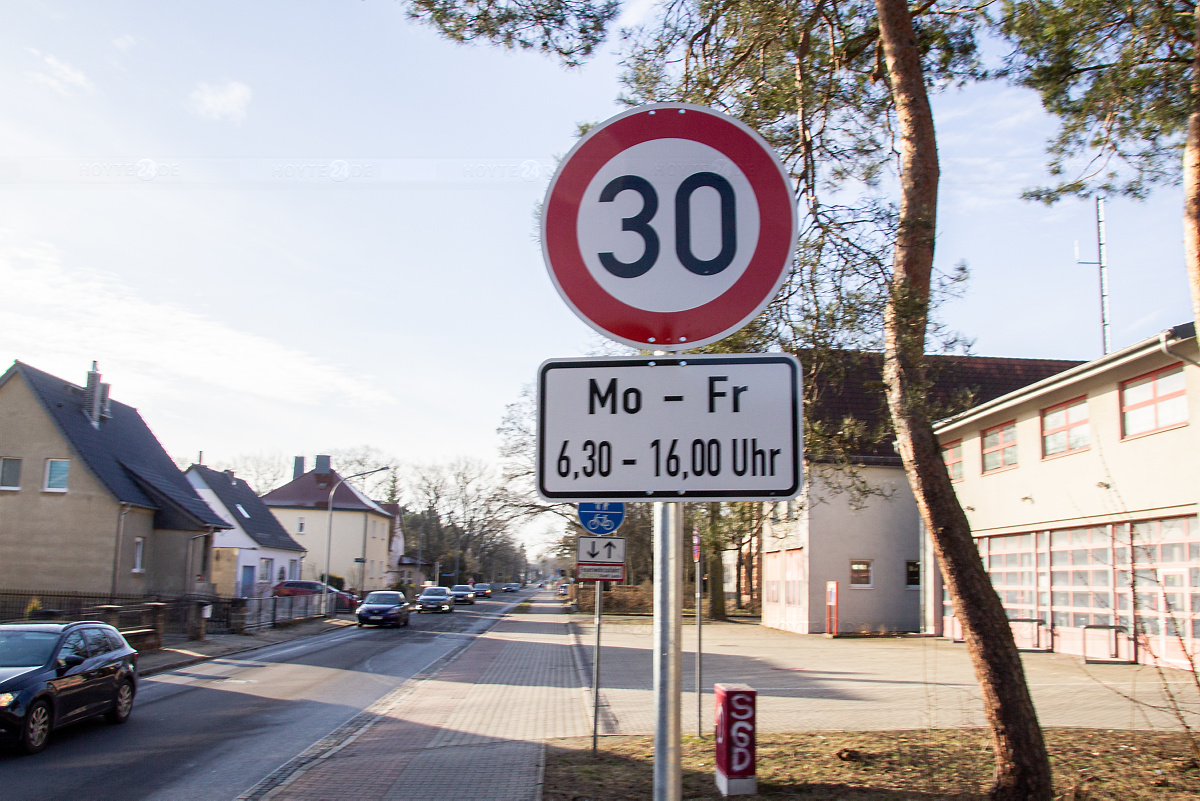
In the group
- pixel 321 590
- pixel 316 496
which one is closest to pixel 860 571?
pixel 321 590

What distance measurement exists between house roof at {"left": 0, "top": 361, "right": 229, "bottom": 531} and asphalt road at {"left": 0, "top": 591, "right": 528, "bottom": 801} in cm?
1402

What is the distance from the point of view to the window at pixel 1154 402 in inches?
734

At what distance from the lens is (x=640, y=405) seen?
212cm

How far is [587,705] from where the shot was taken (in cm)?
1529

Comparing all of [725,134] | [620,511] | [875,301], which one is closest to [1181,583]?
[620,511]

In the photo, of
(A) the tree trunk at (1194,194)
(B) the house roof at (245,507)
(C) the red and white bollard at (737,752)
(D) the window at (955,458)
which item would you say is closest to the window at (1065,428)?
(D) the window at (955,458)

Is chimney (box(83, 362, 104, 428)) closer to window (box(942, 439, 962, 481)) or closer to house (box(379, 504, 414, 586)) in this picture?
window (box(942, 439, 962, 481))

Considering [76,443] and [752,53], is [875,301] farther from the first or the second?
[76,443]

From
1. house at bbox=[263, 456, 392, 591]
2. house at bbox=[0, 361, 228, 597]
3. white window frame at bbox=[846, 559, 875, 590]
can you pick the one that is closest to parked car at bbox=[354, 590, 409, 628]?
house at bbox=[0, 361, 228, 597]

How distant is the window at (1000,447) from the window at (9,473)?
3260 cm

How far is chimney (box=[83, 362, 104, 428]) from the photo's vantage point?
35.9m

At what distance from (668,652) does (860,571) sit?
34.0 meters

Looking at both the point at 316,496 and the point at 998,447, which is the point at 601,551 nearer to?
the point at 998,447

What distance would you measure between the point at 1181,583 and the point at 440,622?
31403 mm
